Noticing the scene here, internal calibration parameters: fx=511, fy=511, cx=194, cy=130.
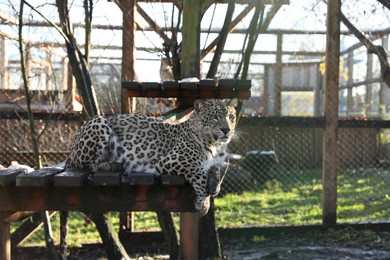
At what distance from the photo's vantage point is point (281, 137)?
11.5 m

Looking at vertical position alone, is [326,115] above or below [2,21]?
below

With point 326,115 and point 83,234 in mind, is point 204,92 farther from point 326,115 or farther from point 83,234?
point 83,234

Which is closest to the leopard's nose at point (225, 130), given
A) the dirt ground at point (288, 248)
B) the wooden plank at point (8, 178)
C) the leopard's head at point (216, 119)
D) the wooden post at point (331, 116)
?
the leopard's head at point (216, 119)

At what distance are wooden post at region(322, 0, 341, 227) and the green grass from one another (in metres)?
Answer: 0.52

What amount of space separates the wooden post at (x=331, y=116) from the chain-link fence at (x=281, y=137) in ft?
0.60

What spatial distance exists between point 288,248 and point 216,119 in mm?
3191

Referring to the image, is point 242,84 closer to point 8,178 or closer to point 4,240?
point 8,178

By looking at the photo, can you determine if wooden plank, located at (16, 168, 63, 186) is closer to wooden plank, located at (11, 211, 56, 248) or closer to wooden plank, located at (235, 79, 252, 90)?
wooden plank, located at (235, 79, 252, 90)

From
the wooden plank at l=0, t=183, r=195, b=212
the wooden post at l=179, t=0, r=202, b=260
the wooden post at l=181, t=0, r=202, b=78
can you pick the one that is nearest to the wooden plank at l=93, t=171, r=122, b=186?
the wooden plank at l=0, t=183, r=195, b=212

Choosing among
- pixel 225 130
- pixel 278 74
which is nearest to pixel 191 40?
pixel 225 130

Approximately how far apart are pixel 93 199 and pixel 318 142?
872 cm

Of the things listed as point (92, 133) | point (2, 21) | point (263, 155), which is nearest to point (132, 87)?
point (92, 133)

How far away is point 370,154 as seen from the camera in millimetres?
11750

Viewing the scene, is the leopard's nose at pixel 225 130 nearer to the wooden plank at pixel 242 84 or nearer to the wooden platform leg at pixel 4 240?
the wooden plank at pixel 242 84
